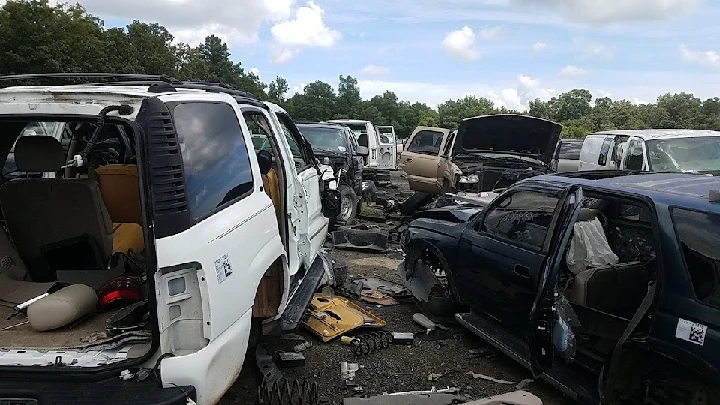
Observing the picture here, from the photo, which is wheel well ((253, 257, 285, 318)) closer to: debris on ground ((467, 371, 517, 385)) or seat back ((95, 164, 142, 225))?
seat back ((95, 164, 142, 225))

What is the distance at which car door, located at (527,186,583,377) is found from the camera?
3.97m

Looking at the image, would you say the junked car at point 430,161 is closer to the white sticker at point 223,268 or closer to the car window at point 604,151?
the car window at point 604,151

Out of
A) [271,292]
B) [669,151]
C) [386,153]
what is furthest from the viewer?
[386,153]

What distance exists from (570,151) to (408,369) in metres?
13.5

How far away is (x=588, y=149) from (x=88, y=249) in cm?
1045

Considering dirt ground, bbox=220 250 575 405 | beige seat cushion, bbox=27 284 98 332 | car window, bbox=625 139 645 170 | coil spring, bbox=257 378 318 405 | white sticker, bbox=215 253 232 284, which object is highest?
car window, bbox=625 139 645 170

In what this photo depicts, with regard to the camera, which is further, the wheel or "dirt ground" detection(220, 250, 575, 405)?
the wheel

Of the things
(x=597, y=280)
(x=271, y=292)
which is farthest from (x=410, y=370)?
(x=597, y=280)

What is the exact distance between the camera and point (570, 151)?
56.0ft

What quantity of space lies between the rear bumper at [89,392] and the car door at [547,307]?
2292 mm

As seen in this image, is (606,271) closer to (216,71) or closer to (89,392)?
(89,392)

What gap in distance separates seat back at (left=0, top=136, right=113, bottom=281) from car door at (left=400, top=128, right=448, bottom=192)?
375 inches

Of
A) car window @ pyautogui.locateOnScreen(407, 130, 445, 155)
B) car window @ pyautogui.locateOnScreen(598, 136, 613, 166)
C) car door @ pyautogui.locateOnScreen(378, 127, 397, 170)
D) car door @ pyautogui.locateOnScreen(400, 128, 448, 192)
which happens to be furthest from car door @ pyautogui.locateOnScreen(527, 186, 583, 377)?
car door @ pyautogui.locateOnScreen(378, 127, 397, 170)

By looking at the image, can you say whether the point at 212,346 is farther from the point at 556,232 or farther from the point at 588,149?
the point at 588,149
